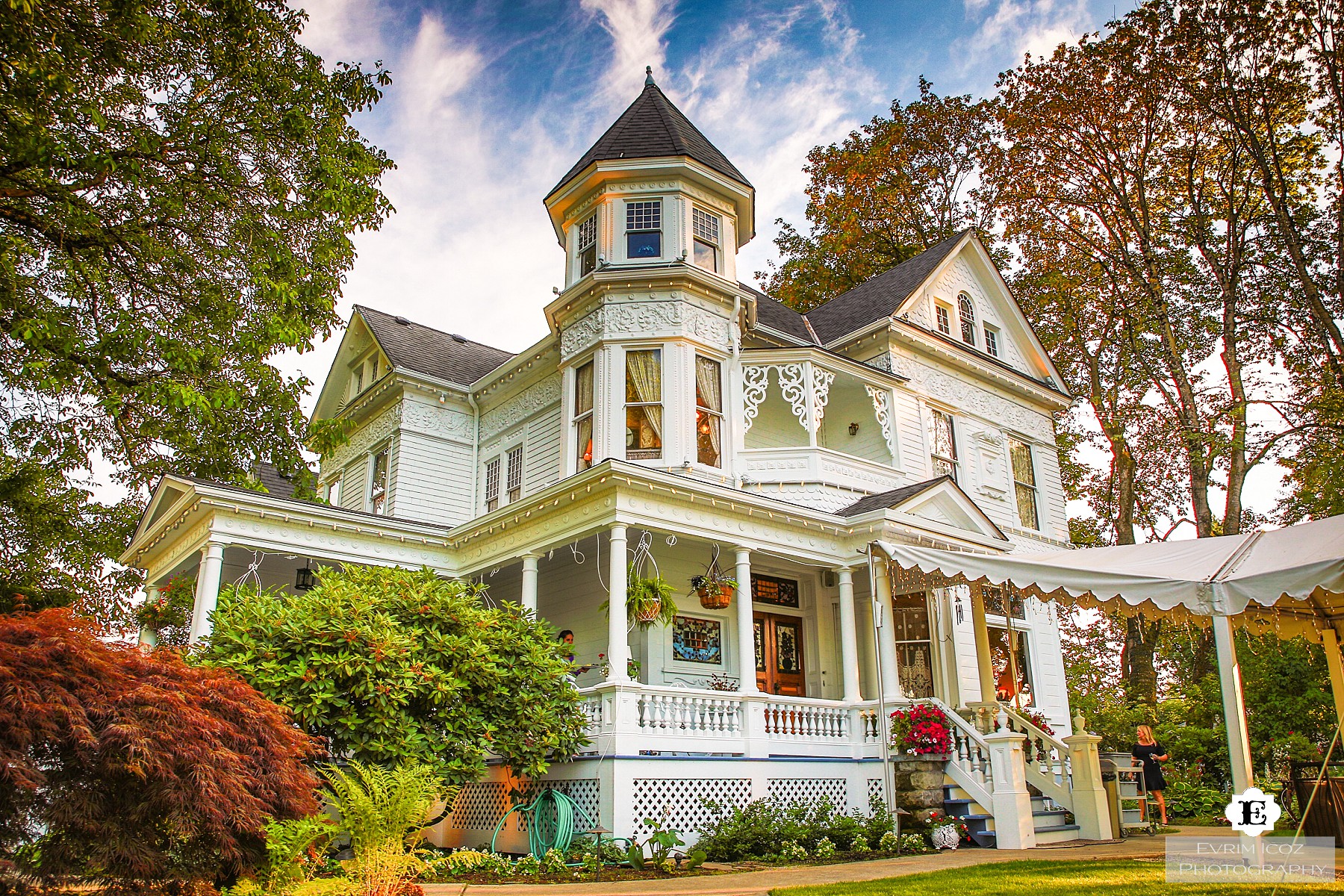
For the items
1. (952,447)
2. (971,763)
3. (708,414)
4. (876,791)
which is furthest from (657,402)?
(952,447)

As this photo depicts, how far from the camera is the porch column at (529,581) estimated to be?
13.0 meters

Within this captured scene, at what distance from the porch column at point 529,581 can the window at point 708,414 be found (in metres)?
3.23

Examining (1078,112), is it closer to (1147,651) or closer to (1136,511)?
(1136,511)

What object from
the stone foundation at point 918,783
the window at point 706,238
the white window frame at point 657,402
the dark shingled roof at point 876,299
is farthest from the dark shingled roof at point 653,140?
the stone foundation at point 918,783

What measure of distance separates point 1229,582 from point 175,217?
13417 mm

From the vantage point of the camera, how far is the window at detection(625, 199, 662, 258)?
15992mm

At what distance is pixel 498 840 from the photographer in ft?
38.3

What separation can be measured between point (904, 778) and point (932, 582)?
9.27 ft

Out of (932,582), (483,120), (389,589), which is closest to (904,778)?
(932,582)

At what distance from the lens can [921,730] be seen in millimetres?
12539

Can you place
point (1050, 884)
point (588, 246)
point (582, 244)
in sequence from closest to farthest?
point (1050, 884) → point (588, 246) → point (582, 244)

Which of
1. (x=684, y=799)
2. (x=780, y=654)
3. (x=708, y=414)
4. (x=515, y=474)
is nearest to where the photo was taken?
(x=684, y=799)

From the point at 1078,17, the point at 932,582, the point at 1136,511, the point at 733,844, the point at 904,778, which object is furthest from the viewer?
the point at 1136,511

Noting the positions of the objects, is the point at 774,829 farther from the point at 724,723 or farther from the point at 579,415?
the point at 579,415
